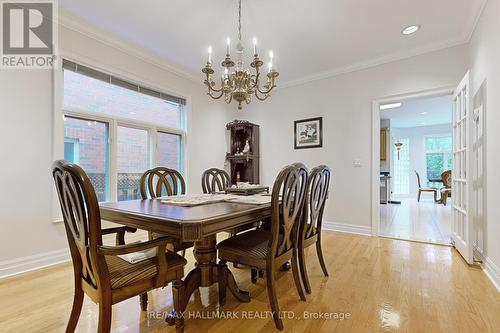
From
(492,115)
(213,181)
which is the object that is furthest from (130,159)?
(492,115)

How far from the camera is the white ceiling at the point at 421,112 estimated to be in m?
5.61

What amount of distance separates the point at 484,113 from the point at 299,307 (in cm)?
257

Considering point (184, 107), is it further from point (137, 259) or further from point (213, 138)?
point (137, 259)

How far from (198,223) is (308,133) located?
3.36m

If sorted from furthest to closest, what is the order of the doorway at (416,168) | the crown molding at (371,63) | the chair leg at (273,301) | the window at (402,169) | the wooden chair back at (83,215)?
1. the window at (402,169)
2. the doorway at (416,168)
3. the crown molding at (371,63)
4. the chair leg at (273,301)
5. the wooden chair back at (83,215)

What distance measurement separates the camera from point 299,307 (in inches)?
66.2

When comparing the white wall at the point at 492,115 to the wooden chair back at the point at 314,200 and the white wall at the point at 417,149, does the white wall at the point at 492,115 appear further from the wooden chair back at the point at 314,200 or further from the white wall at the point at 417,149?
the white wall at the point at 417,149

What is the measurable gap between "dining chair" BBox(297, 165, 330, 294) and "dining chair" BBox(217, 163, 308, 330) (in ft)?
0.29

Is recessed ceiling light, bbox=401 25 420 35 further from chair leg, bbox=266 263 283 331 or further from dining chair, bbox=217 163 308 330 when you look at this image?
chair leg, bbox=266 263 283 331

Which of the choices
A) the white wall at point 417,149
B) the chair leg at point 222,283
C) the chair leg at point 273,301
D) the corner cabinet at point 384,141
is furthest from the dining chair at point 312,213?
the white wall at point 417,149

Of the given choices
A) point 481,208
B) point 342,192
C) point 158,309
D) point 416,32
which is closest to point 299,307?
point 158,309

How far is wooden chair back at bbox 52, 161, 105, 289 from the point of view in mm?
1020

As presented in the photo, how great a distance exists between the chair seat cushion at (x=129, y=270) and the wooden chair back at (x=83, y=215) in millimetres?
78

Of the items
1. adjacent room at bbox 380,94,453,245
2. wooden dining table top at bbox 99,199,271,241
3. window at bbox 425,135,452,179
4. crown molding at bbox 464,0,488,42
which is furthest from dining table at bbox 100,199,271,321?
window at bbox 425,135,452,179
